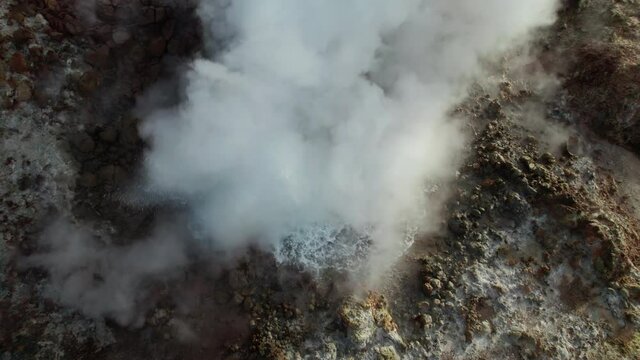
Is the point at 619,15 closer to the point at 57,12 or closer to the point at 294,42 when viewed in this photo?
the point at 294,42

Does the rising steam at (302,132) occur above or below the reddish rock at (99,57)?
below

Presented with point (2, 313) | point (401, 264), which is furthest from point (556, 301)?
point (2, 313)

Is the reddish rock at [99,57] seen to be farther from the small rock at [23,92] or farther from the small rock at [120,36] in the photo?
the small rock at [23,92]

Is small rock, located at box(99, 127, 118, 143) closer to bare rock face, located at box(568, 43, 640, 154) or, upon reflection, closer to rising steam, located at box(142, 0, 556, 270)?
rising steam, located at box(142, 0, 556, 270)

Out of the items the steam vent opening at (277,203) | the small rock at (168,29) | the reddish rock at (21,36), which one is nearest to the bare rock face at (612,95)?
the steam vent opening at (277,203)

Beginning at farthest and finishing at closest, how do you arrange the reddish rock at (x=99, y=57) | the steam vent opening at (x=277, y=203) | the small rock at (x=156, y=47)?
the small rock at (x=156, y=47) → the reddish rock at (x=99, y=57) → the steam vent opening at (x=277, y=203)

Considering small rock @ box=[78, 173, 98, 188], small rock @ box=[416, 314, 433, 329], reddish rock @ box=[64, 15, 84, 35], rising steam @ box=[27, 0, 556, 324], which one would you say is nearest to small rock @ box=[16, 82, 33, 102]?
reddish rock @ box=[64, 15, 84, 35]
